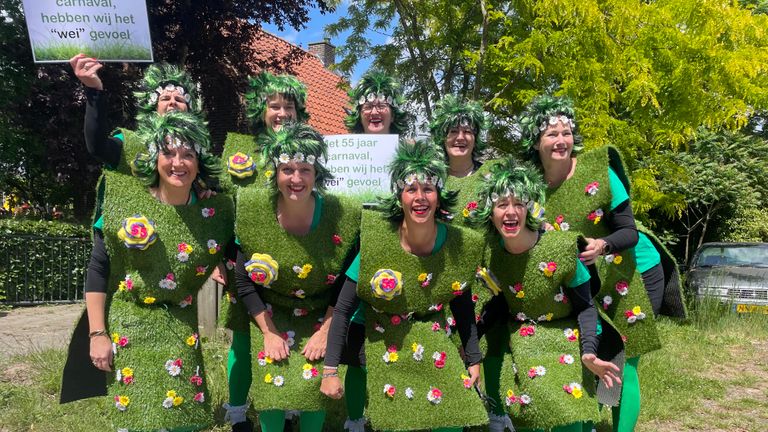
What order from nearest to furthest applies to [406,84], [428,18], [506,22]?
[506,22] < [428,18] < [406,84]

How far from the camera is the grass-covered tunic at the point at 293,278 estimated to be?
2.73m

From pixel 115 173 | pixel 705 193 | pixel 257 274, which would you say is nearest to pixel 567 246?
pixel 257 274

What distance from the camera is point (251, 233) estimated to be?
2.72 meters

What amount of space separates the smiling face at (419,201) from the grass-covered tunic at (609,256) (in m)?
0.78

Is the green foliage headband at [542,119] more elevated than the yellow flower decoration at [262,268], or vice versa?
the green foliage headband at [542,119]

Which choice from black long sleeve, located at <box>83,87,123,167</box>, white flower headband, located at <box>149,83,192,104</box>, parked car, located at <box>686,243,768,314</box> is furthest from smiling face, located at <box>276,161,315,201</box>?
parked car, located at <box>686,243,768,314</box>

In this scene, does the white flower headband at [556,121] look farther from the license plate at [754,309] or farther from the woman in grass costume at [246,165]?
the license plate at [754,309]

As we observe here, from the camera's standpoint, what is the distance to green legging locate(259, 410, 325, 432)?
2850 millimetres

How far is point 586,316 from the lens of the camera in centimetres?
280

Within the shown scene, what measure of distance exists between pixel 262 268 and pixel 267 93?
1.16 metres

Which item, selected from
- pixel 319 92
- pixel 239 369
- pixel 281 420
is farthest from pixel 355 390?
pixel 319 92

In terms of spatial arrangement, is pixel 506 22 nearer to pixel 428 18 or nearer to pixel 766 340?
pixel 428 18

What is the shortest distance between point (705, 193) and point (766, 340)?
5.57m

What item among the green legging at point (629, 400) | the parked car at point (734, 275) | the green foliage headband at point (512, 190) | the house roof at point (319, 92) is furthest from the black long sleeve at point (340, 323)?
the house roof at point (319, 92)
